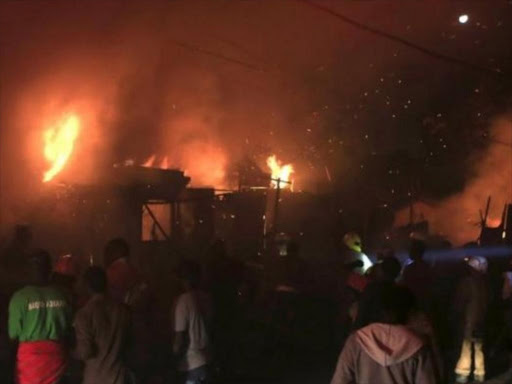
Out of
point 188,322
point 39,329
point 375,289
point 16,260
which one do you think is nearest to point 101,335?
point 39,329

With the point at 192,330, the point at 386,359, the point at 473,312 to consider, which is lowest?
the point at 473,312

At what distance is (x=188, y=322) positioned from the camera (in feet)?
17.8

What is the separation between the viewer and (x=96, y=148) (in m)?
17.7

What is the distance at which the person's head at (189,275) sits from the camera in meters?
5.55

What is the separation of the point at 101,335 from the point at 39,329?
42 centimetres

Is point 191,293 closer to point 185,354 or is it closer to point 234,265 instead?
point 185,354

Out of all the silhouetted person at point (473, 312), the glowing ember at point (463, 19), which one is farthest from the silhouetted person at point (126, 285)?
the glowing ember at point (463, 19)

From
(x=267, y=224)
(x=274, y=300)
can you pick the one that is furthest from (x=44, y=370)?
(x=267, y=224)

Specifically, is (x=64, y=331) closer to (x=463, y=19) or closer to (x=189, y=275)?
(x=189, y=275)

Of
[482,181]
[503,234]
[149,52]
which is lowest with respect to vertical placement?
[503,234]

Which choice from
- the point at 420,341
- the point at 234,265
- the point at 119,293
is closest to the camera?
the point at 420,341

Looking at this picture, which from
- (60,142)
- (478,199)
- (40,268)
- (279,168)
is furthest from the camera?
(279,168)

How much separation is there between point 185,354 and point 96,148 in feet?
42.4

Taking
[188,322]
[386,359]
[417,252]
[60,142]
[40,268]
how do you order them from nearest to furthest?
[386,359], [40,268], [188,322], [417,252], [60,142]
